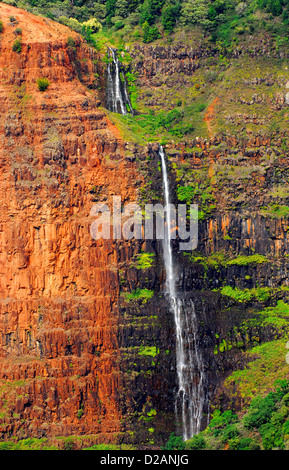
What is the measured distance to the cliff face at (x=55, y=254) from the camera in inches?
3093

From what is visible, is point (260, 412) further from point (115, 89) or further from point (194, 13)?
point (194, 13)

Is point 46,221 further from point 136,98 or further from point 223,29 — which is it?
point 223,29

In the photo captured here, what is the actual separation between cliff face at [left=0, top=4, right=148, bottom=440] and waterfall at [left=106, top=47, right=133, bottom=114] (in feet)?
31.3

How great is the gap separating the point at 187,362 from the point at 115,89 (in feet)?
95.3

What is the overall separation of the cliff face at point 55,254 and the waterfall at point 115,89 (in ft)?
31.3

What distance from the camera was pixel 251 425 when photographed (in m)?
72.3

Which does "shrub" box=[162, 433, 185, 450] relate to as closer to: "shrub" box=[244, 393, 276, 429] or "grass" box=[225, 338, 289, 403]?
"shrub" box=[244, 393, 276, 429]

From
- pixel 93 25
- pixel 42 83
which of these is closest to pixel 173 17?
pixel 93 25

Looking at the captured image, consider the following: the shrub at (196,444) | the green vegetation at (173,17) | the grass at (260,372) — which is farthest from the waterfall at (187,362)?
the green vegetation at (173,17)

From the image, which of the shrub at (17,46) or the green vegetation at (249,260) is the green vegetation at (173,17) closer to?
the shrub at (17,46)

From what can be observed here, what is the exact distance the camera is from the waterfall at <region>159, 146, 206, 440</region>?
80.2 m

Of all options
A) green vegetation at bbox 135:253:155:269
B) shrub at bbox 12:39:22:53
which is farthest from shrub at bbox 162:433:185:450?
shrub at bbox 12:39:22:53

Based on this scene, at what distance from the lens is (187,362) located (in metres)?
81.4
